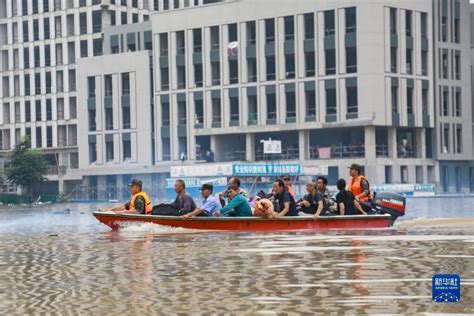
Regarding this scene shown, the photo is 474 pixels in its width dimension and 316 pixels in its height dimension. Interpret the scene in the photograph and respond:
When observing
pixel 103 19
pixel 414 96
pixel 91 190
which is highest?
pixel 103 19

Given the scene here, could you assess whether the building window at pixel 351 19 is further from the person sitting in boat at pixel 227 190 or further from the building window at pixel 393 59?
the person sitting in boat at pixel 227 190

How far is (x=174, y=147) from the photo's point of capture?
114m

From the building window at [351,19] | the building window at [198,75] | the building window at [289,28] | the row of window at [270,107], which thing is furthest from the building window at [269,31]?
the building window at [198,75]

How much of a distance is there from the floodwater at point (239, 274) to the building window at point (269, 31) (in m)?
80.8

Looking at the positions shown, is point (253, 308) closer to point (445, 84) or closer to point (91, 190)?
point (445, 84)

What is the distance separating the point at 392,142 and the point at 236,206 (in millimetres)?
73319

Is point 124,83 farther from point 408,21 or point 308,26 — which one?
point 408,21

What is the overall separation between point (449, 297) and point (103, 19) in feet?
403

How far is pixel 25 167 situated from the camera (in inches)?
4850

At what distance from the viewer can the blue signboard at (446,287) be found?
12328mm

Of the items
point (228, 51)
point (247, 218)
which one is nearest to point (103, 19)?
point (228, 51)

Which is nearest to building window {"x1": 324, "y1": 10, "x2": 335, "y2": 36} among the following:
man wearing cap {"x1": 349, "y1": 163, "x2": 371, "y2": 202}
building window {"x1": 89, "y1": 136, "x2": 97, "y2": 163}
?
building window {"x1": 89, "y1": 136, "x2": 97, "y2": 163}

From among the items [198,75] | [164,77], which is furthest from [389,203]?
[164,77]

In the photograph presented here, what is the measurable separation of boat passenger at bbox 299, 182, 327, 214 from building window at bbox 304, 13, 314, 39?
74014 mm
